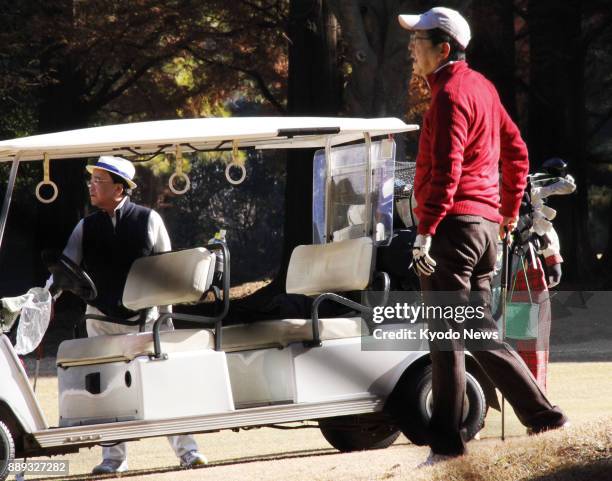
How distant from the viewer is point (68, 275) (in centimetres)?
666

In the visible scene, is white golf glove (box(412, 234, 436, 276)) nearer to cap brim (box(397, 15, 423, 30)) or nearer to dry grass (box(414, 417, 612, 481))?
dry grass (box(414, 417, 612, 481))

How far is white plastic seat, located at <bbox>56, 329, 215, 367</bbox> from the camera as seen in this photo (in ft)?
21.2

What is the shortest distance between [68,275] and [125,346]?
0.51 meters

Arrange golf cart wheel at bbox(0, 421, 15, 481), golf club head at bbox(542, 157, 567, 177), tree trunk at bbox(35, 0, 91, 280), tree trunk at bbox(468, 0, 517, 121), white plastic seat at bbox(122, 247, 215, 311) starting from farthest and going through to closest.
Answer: tree trunk at bbox(468, 0, 517, 121), tree trunk at bbox(35, 0, 91, 280), golf club head at bbox(542, 157, 567, 177), white plastic seat at bbox(122, 247, 215, 311), golf cart wheel at bbox(0, 421, 15, 481)

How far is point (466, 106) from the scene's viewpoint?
5.44 meters

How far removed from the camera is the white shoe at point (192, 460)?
7031 mm

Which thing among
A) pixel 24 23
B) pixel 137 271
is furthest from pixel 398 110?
pixel 137 271

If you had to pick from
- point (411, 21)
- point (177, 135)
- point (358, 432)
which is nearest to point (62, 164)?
point (358, 432)

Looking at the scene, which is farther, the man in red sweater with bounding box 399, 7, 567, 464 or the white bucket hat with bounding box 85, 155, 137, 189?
the white bucket hat with bounding box 85, 155, 137, 189

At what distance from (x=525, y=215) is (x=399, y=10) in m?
8.03

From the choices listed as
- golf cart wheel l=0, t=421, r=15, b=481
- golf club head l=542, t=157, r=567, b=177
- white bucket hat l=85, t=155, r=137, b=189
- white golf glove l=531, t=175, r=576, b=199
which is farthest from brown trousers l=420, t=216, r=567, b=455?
golf club head l=542, t=157, r=567, b=177

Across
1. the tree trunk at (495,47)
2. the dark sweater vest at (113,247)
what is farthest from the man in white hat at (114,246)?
the tree trunk at (495,47)

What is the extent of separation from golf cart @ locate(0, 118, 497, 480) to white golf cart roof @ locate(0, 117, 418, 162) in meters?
0.01

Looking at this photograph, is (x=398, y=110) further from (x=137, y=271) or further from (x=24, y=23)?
(x=137, y=271)
